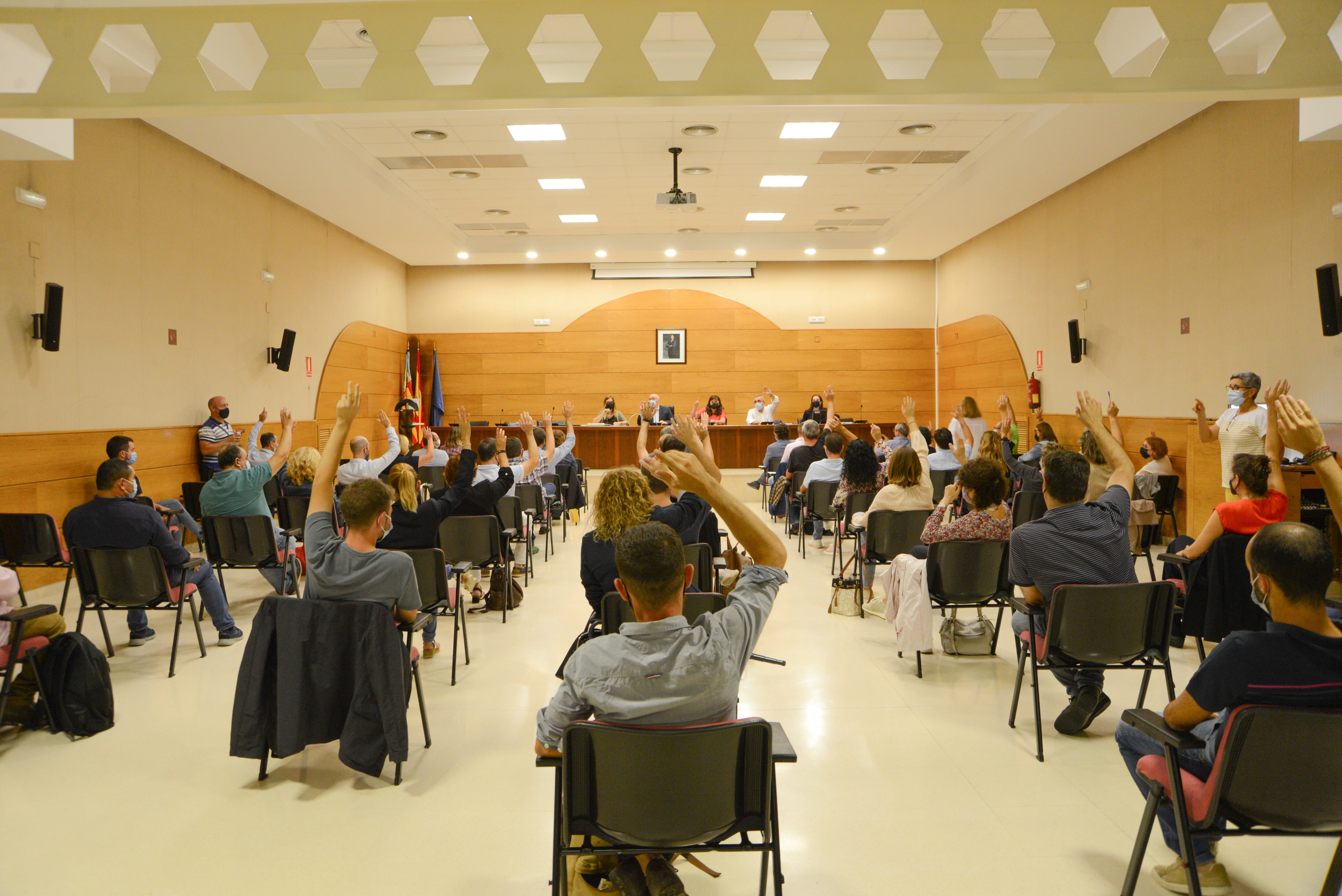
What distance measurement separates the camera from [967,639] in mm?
4871

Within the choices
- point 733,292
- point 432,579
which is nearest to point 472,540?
point 432,579

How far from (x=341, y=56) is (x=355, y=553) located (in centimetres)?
522

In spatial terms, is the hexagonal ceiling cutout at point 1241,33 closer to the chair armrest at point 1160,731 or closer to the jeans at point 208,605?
the chair armrest at point 1160,731

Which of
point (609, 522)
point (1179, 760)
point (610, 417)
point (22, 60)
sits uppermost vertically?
point (22, 60)

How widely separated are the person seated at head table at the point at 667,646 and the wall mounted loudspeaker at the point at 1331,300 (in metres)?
6.28

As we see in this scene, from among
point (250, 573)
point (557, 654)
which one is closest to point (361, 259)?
point (250, 573)

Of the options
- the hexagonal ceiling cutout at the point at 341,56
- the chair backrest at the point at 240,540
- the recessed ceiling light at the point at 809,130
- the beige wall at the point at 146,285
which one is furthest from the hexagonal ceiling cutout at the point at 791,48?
the beige wall at the point at 146,285

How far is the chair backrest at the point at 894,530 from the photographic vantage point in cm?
517

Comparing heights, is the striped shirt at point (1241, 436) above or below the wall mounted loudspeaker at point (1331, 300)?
below

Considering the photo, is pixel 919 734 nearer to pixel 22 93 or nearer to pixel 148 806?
pixel 148 806

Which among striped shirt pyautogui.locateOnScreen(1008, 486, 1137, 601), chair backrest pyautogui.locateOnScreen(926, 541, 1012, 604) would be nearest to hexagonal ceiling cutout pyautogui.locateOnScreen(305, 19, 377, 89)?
chair backrest pyautogui.locateOnScreen(926, 541, 1012, 604)

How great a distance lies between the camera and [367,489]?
329 centimetres

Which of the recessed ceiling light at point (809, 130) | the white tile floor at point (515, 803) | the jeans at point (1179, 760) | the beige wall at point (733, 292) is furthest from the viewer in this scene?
the beige wall at point (733, 292)

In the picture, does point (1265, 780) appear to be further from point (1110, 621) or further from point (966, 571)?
point (966, 571)
